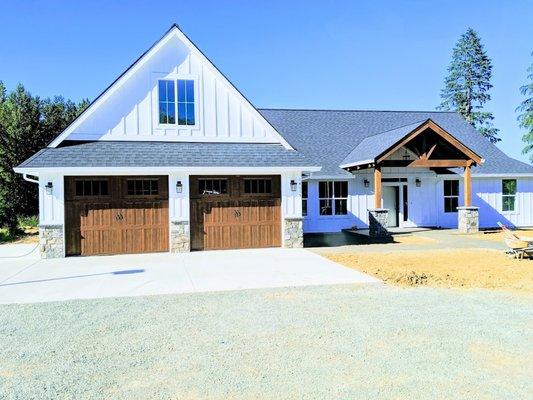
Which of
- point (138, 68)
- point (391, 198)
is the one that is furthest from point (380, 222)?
point (138, 68)

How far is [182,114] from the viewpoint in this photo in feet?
49.6

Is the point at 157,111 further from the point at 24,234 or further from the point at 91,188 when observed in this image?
the point at 24,234

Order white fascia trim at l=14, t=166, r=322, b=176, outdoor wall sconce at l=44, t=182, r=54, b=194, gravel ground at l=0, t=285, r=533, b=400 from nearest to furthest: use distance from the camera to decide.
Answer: gravel ground at l=0, t=285, r=533, b=400 → white fascia trim at l=14, t=166, r=322, b=176 → outdoor wall sconce at l=44, t=182, r=54, b=194

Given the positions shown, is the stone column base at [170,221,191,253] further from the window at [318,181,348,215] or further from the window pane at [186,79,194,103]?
the window at [318,181,348,215]

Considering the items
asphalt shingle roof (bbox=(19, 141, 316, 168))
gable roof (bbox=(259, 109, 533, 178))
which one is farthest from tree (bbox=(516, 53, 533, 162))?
asphalt shingle roof (bbox=(19, 141, 316, 168))

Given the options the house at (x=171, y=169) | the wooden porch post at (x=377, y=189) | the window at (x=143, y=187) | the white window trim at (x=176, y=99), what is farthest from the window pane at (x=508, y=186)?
the window at (x=143, y=187)

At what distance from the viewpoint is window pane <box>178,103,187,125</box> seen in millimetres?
15070

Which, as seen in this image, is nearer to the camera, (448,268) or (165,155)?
(448,268)

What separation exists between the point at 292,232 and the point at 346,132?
35.6 ft

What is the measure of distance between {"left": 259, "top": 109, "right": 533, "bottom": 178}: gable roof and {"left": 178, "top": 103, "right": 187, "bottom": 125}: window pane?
23.2ft

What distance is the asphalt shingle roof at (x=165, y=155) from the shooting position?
44.2 feet

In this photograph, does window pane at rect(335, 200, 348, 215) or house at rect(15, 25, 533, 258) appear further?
window pane at rect(335, 200, 348, 215)

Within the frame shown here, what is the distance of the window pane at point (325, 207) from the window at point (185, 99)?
26.7ft

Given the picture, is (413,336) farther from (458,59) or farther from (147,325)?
(458,59)
